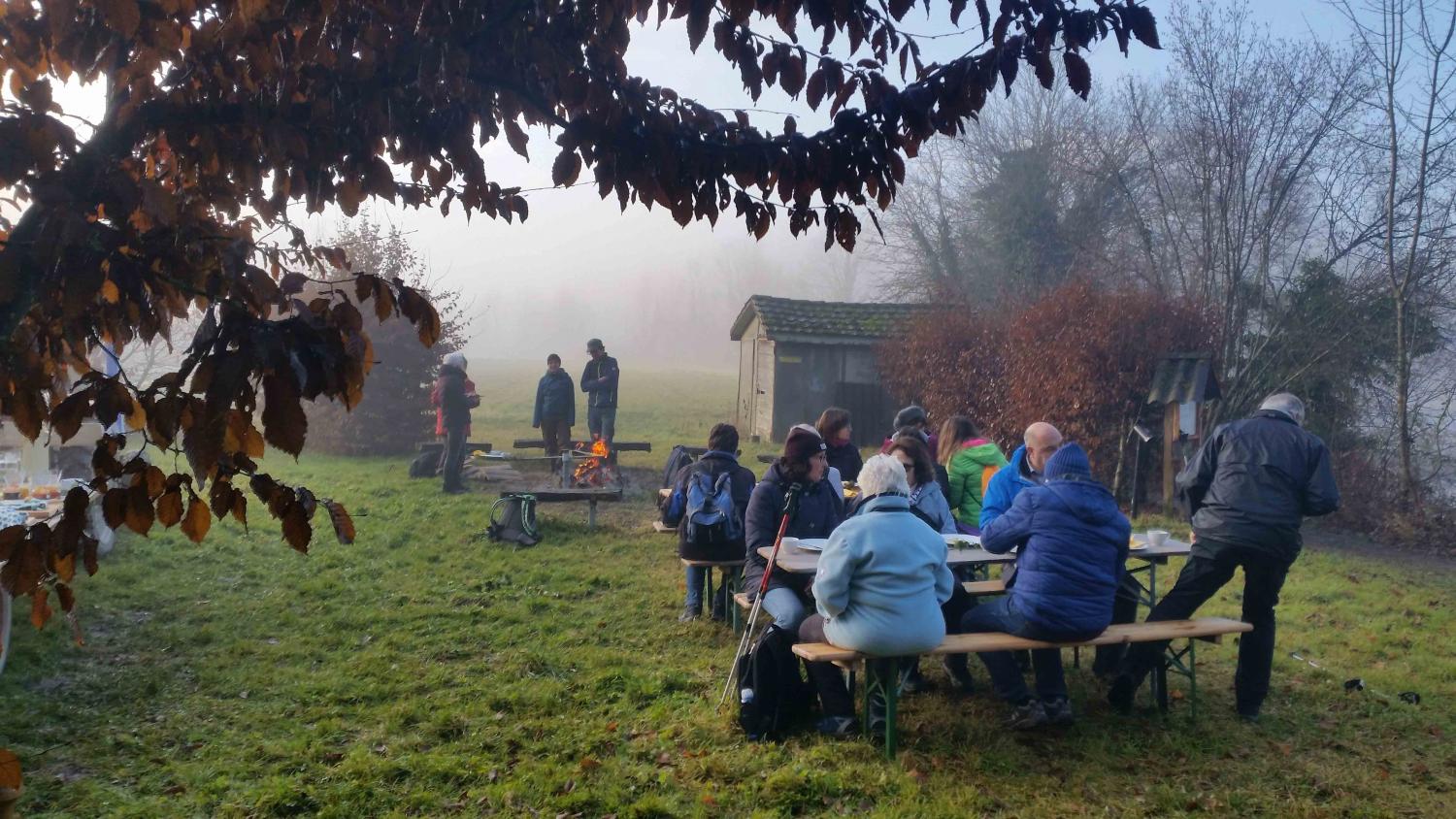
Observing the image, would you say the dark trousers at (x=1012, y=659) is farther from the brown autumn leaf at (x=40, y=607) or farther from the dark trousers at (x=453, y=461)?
the dark trousers at (x=453, y=461)

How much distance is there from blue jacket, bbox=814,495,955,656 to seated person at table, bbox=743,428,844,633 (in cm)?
97

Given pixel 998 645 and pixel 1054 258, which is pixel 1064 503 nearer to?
pixel 998 645

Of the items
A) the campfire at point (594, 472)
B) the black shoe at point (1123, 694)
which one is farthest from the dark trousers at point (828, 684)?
the campfire at point (594, 472)

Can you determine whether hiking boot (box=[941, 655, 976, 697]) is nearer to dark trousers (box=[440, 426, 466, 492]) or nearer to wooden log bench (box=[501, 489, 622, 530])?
wooden log bench (box=[501, 489, 622, 530])

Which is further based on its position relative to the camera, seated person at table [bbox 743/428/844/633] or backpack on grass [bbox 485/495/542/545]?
backpack on grass [bbox 485/495/542/545]

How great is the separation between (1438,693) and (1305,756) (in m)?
1.97

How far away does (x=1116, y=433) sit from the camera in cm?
1405

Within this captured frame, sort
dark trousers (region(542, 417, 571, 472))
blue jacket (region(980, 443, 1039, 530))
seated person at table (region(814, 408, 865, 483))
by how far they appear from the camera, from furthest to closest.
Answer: dark trousers (region(542, 417, 571, 472)), seated person at table (region(814, 408, 865, 483)), blue jacket (region(980, 443, 1039, 530))

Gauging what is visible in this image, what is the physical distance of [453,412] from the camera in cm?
1427

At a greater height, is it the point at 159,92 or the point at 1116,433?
the point at 159,92

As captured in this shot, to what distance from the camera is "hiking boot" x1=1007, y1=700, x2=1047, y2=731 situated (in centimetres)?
562

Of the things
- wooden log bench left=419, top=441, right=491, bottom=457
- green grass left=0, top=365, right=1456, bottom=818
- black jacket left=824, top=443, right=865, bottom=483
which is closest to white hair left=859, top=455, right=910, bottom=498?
green grass left=0, top=365, right=1456, bottom=818

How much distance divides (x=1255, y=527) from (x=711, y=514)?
3534mm

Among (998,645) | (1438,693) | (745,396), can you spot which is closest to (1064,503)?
(998,645)
